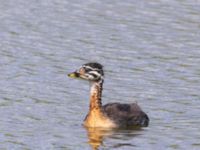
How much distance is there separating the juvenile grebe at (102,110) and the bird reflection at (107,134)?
26 cm

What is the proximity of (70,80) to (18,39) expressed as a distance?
4051 mm

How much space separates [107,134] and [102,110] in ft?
4.14

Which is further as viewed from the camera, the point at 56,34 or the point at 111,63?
the point at 56,34

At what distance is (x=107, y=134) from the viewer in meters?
27.8

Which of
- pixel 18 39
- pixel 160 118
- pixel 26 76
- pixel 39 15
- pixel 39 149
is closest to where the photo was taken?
pixel 39 149

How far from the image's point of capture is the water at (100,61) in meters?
26.9

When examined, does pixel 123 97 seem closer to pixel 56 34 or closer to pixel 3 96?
pixel 3 96

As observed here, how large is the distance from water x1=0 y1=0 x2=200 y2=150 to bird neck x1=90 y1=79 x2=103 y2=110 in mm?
482

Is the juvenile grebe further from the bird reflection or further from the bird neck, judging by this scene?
the bird reflection

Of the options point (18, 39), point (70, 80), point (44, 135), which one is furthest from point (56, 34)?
point (44, 135)

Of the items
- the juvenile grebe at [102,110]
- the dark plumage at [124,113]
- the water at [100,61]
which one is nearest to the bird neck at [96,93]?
the juvenile grebe at [102,110]

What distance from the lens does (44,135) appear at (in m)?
26.5

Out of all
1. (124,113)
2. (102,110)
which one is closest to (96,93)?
(102,110)

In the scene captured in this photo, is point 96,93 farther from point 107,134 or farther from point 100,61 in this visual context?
point 100,61
